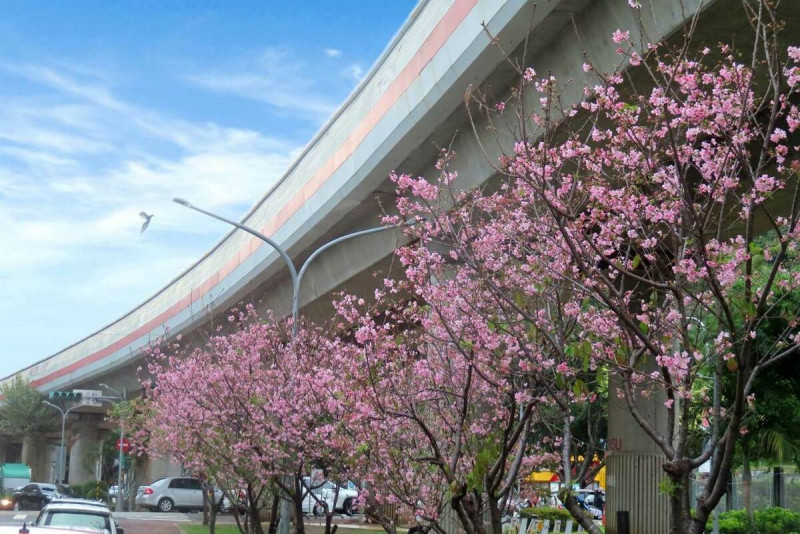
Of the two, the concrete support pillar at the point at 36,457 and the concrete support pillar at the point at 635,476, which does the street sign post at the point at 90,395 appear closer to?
the concrete support pillar at the point at 36,457

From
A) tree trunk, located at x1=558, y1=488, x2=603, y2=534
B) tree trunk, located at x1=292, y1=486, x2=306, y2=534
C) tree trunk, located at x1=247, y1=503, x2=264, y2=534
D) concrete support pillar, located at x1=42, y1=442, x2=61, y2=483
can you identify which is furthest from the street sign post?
tree trunk, located at x1=558, y1=488, x2=603, y2=534

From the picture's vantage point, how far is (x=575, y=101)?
1274 centimetres

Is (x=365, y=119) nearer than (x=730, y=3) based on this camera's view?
No

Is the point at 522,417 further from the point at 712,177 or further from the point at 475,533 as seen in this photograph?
the point at 712,177

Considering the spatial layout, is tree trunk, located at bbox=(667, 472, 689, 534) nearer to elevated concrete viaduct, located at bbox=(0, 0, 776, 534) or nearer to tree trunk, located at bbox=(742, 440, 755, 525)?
elevated concrete viaduct, located at bbox=(0, 0, 776, 534)

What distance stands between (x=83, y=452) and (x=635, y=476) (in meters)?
66.1

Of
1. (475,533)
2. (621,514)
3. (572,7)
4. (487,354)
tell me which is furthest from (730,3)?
(621,514)

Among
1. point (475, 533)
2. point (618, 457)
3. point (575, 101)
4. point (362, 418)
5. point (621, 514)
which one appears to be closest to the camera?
point (475, 533)

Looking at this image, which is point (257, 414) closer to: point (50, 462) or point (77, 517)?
point (77, 517)

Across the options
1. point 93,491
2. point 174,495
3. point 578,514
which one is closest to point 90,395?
point 174,495

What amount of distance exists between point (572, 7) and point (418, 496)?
572 centimetres

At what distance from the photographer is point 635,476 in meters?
20.5

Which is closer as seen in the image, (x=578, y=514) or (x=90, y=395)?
(x=578, y=514)

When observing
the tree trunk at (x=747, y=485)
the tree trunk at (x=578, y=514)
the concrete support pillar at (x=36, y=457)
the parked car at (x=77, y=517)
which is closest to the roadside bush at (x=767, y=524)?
the tree trunk at (x=747, y=485)
